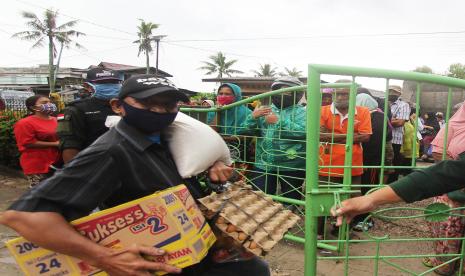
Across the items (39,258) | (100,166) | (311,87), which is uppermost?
(311,87)

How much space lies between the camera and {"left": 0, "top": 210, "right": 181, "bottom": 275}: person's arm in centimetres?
127

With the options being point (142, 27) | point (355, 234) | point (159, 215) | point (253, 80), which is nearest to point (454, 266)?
point (355, 234)

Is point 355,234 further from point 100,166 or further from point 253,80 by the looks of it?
point 253,80

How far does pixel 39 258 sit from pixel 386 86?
5.06 feet

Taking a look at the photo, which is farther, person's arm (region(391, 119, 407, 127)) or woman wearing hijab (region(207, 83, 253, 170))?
person's arm (region(391, 119, 407, 127))

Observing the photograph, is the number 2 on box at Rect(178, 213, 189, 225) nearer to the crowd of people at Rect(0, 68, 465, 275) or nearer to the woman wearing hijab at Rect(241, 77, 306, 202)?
the crowd of people at Rect(0, 68, 465, 275)

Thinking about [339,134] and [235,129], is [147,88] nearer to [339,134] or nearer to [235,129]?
[339,134]

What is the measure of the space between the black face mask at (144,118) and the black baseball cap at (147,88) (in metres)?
0.06

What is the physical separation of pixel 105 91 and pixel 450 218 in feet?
9.64

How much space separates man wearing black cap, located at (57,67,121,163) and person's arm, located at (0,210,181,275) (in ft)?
5.52

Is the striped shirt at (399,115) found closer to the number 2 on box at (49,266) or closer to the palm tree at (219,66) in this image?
the number 2 on box at (49,266)

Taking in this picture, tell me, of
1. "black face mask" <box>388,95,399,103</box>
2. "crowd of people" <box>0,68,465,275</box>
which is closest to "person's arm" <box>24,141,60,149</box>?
"crowd of people" <box>0,68,465,275</box>

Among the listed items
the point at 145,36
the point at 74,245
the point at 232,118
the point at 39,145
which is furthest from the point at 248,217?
the point at 145,36

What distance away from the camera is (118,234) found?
4.45 ft
